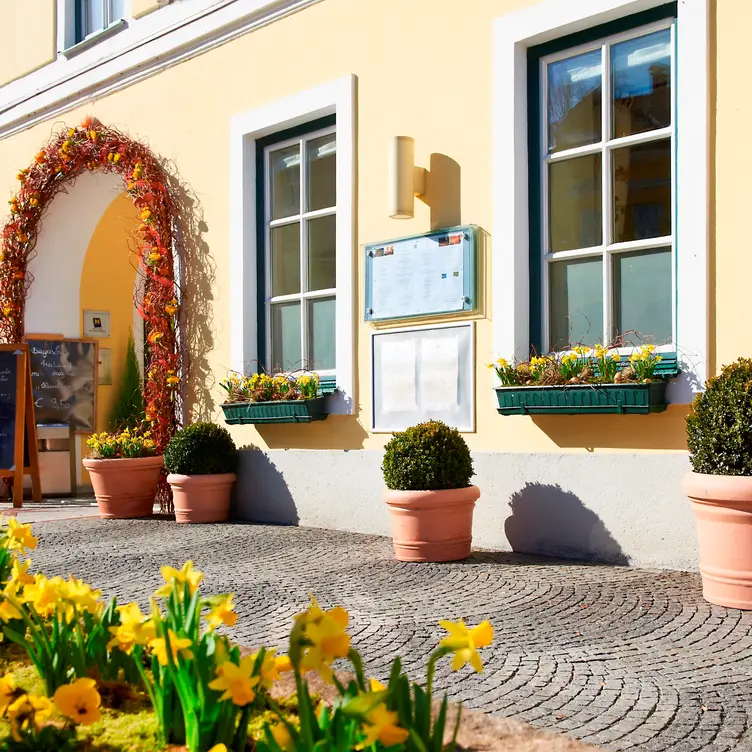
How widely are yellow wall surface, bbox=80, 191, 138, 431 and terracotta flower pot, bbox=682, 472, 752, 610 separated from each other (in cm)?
746

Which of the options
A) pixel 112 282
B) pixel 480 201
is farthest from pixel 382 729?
pixel 112 282

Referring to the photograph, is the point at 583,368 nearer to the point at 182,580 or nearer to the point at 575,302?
the point at 575,302

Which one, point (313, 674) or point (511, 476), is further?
point (511, 476)

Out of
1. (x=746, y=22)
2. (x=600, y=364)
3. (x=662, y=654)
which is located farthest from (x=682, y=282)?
(x=662, y=654)

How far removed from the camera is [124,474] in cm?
745

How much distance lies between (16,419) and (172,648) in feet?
22.9

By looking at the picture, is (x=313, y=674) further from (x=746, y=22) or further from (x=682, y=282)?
(x=746, y=22)

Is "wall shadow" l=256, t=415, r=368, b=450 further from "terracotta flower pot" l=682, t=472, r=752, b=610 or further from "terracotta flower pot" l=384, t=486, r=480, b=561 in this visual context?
"terracotta flower pot" l=682, t=472, r=752, b=610

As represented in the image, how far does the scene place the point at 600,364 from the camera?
5.01 meters

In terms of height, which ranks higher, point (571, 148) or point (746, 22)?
point (746, 22)

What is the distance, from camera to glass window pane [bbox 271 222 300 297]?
7.26 m

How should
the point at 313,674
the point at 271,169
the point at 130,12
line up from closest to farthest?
1. the point at 313,674
2. the point at 271,169
3. the point at 130,12

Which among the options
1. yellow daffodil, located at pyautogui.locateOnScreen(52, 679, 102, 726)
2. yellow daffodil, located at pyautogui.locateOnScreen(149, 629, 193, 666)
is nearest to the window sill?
yellow daffodil, located at pyautogui.locateOnScreen(149, 629, 193, 666)

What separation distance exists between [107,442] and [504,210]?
378 cm
